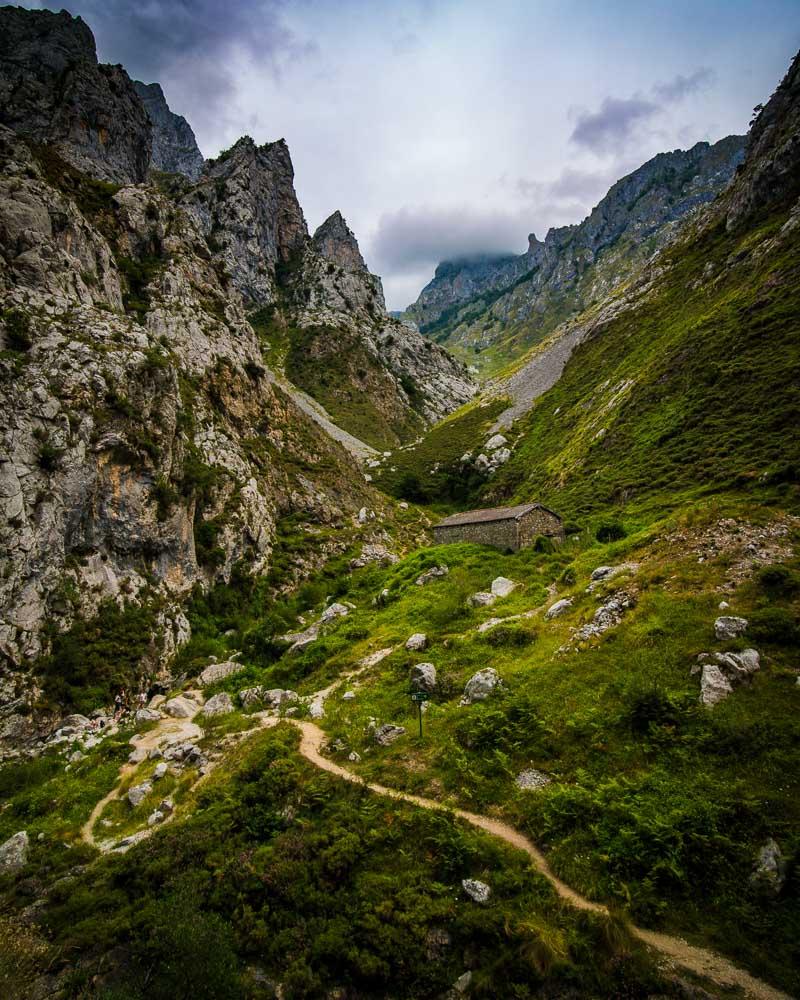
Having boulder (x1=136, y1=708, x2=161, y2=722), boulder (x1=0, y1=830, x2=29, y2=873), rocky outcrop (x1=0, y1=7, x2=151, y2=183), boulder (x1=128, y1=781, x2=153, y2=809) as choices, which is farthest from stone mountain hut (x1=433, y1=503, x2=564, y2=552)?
rocky outcrop (x1=0, y1=7, x2=151, y2=183)

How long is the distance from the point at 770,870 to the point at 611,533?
81.9 feet

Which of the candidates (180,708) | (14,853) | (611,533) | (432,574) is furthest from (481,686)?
(611,533)

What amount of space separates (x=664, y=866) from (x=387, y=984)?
236 inches

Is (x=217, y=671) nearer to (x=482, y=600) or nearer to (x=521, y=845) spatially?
(x=482, y=600)

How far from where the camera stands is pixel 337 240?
18825 centimetres

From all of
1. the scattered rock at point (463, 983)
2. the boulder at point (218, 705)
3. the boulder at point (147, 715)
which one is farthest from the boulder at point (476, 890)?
the boulder at point (147, 715)

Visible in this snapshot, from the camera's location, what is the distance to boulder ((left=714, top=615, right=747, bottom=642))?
46.8ft

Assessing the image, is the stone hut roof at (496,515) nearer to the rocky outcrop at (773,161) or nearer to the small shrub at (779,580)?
the small shrub at (779,580)

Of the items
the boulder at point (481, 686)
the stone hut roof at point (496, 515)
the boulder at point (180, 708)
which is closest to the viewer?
the boulder at point (481, 686)

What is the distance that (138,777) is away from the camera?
18422 mm

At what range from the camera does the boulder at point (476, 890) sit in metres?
9.90

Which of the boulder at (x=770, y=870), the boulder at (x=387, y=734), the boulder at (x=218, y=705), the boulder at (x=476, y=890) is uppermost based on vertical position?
the boulder at (x=218, y=705)

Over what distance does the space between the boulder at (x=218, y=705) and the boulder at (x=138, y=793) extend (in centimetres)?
623

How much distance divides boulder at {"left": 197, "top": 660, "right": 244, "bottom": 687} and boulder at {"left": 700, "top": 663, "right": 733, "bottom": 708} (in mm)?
26116
